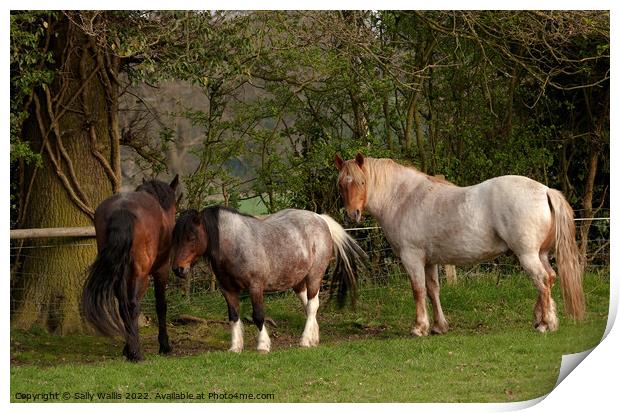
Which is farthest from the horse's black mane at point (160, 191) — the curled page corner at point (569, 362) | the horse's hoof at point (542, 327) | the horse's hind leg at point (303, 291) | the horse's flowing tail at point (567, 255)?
the curled page corner at point (569, 362)

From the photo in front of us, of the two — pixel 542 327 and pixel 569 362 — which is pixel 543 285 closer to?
pixel 542 327

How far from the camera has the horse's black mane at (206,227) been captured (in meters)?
8.09

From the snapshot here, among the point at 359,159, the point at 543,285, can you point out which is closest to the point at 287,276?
the point at 359,159

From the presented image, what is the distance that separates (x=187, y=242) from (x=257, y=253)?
689 mm

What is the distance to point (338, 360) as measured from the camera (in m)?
7.92

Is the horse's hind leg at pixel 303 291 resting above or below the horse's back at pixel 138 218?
below

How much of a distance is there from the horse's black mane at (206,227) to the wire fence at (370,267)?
6.16 ft

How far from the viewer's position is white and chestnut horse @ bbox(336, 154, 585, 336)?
8.55 metres

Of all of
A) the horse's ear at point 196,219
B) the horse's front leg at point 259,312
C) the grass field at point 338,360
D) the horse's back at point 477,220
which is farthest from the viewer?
the horse's back at point 477,220

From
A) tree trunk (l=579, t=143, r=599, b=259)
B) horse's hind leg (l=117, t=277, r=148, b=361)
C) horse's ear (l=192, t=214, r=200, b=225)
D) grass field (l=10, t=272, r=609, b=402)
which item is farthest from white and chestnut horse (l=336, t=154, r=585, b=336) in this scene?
tree trunk (l=579, t=143, r=599, b=259)

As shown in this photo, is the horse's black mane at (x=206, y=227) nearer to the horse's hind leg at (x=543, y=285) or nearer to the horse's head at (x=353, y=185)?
the horse's head at (x=353, y=185)

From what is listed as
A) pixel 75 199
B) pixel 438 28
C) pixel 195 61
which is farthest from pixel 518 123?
pixel 75 199

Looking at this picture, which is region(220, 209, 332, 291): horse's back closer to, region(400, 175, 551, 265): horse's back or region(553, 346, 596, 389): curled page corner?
region(400, 175, 551, 265): horse's back

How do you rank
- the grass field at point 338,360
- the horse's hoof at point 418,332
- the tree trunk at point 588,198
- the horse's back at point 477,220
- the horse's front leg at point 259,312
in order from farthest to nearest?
the tree trunk at point 588,198
the horse's hoof at point 418,332
the horse's back at point 477,220
the horse's front leg at point 259,312
the grass field at point 338,360
